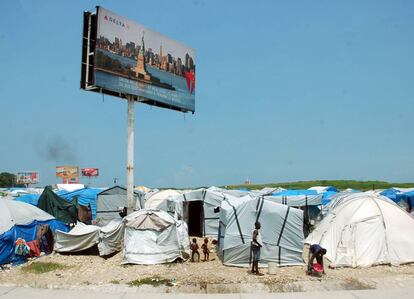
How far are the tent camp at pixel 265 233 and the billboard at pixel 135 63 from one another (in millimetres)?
8835

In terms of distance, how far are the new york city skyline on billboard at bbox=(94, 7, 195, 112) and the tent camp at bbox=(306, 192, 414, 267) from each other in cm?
1131

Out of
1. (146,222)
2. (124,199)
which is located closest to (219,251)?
(146,222)

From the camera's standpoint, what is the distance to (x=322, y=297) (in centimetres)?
1068

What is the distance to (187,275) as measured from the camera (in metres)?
13.0

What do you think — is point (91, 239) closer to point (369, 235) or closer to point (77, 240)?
point (77, 240)

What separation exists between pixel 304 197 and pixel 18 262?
1552cm

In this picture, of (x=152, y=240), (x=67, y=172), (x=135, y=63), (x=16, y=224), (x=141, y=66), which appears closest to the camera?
(x=152, y=240)

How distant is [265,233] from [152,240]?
4029 mm

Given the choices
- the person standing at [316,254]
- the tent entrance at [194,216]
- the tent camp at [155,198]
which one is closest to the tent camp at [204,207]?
the tent entrance at [194,216]

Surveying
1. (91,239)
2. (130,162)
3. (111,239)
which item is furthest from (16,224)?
(130,162)

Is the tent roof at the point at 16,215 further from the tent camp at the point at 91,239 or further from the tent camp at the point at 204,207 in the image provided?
the tent camp at the point at 204,207

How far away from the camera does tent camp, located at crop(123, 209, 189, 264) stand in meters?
14.9

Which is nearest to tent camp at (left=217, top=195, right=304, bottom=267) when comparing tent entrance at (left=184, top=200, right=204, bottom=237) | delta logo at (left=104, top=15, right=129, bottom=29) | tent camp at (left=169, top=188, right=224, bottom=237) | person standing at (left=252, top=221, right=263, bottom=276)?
person standing at (left=252, top=221, right=263, bottom=276)

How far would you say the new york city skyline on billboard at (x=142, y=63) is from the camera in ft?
64.0
